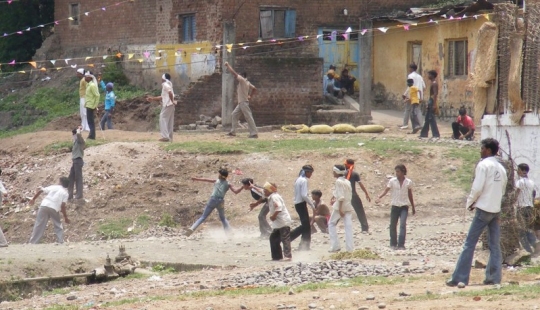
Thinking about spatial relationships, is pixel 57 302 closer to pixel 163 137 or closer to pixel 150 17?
pixel 163 137

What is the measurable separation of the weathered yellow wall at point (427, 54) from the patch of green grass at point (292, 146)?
17.8 feet

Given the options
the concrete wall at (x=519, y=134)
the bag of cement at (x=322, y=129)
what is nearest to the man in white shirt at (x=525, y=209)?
the concrete wall at (x=519, y=134)

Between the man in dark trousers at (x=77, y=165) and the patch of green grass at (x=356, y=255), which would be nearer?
the patch of green grass at (x=356, y=255)

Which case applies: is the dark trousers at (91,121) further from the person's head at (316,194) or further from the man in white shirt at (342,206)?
the man in white shirt at (342,206)

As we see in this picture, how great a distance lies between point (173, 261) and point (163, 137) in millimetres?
9199

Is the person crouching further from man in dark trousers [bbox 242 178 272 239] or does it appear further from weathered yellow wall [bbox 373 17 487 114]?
weathered yellow wall [bbox 373 17 487 114]

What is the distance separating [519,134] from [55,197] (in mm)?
8770

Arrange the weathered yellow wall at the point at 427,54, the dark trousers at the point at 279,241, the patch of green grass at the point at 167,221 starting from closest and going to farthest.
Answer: the dark trousers at the point at 279,241, the patch of green grass at the point at 167,221, the weathered yellow wall at the point at 427,54

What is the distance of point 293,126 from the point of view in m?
32.0

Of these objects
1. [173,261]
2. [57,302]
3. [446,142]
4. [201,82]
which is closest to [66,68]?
[201,82]

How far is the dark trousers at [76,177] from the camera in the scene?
24219 mm

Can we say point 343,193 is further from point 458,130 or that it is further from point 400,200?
point 458,130

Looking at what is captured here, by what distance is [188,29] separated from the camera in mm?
35500

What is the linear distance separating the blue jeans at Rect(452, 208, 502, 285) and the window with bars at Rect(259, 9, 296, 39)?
21372mm
